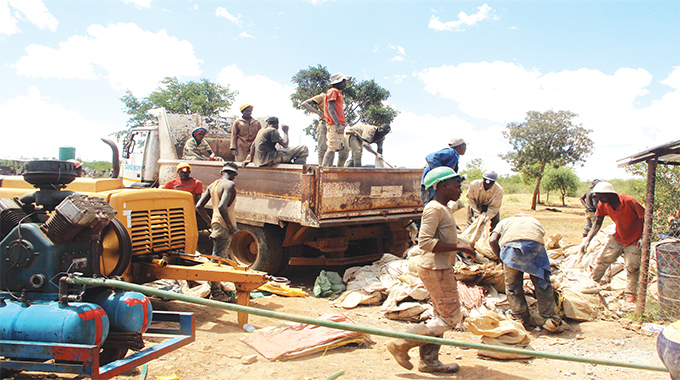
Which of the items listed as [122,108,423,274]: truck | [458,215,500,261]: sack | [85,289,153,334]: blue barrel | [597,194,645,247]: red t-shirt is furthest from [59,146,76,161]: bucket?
[597,194,645,247]: red t-shirt

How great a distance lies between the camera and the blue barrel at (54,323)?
264 cm

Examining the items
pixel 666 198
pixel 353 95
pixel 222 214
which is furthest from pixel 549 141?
pixel 222 214

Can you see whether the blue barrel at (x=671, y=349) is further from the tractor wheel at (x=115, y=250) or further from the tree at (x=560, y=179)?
the tree at (x=560, y=179)

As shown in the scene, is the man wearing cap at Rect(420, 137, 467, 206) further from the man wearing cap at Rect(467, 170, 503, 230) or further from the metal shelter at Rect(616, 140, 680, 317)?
the metal shelter at Rect(616, 140, 680, 317)

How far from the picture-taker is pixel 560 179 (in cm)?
2494

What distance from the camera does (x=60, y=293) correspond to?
8.89 feet

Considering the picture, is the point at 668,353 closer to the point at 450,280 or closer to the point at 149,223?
the point at 450,280

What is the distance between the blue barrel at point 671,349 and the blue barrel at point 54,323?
341 cm

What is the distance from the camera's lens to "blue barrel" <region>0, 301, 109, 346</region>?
8.67 feet

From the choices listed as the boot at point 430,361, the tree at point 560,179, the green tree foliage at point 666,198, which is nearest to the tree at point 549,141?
the tree at point 560,179

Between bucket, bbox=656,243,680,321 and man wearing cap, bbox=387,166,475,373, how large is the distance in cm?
299

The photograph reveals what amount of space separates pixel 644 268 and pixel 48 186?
594cm

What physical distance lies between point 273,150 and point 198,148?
241cm

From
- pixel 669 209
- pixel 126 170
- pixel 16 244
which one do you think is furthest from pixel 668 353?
pixel 126 170
